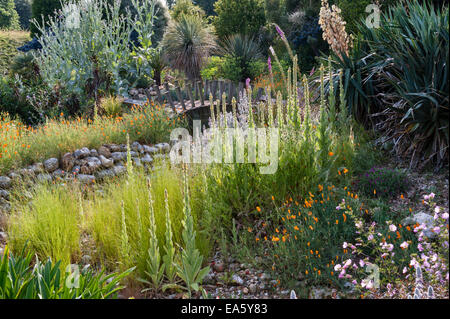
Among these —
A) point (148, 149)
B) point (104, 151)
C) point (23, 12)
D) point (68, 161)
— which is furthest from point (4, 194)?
point (23, 12)

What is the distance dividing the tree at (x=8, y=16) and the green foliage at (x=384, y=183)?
2739cm

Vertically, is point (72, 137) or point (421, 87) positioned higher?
point (421, 87)

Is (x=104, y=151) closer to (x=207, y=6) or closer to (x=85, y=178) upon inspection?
(x=85, y=178)

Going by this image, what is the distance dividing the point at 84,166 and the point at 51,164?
508 millimetres

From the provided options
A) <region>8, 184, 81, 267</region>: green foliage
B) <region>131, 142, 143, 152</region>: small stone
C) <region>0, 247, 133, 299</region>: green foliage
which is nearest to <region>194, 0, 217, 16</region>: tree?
<region>131, 142, 143, 152</region>: small stone

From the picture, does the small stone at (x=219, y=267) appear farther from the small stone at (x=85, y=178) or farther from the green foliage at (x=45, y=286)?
the small stone at (x=85, y=178)

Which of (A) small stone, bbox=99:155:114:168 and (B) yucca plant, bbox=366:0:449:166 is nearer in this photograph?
(B) yucca plant, bbox=366:0:449:166

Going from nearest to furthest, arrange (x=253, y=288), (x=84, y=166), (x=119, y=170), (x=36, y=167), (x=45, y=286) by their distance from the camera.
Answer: (x=45, y=286) < (x=253, y=288) < (x=36, y=167) < (x=84, y=166) < (x=119, y=170)

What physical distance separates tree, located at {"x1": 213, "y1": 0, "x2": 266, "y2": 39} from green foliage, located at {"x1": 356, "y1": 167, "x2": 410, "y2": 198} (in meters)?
13.8

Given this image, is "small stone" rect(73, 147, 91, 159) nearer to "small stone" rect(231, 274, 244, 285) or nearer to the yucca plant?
"small stone" rect(231, 274, 244, 285)

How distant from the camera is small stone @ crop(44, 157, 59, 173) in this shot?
6.07 m

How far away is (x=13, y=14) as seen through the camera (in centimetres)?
2595

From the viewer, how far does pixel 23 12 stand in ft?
96.2

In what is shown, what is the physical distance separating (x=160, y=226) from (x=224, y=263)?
65 cm
